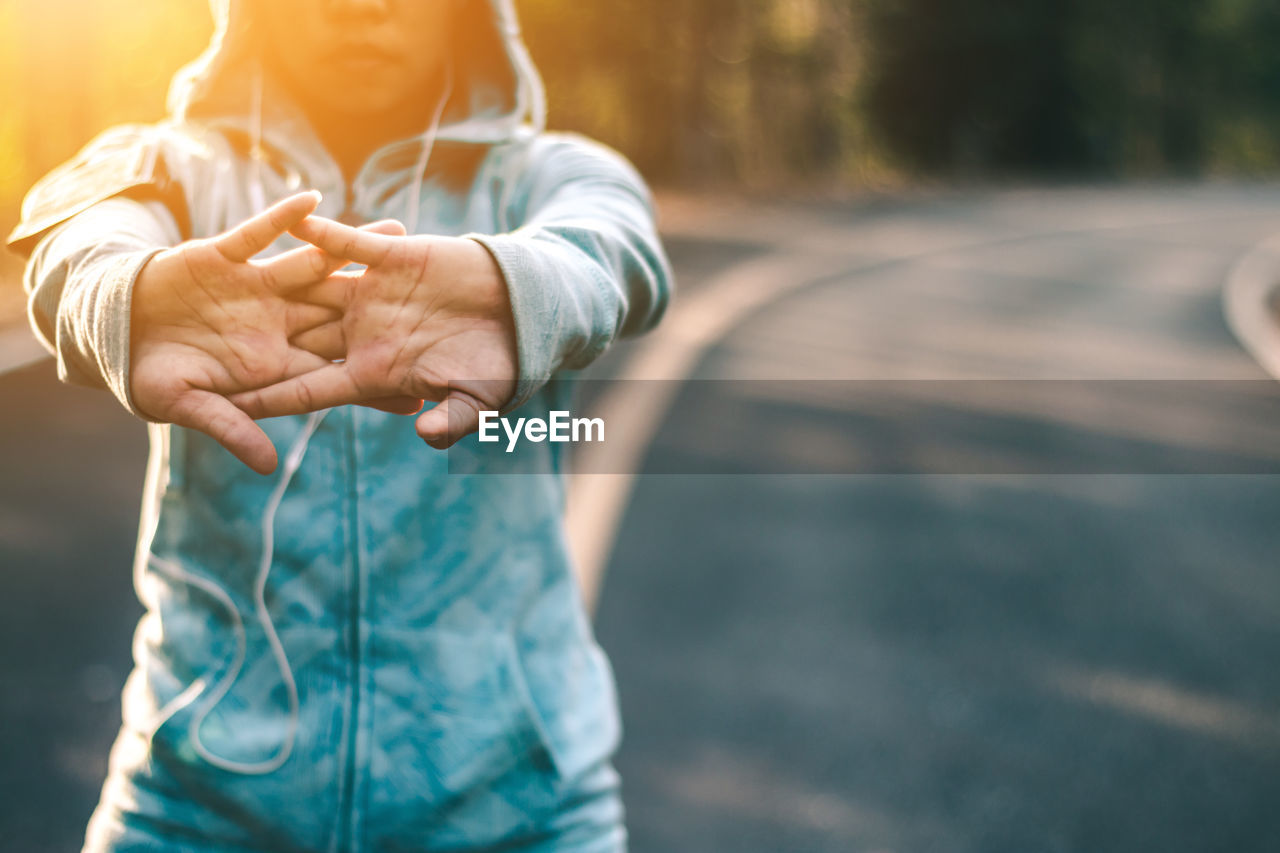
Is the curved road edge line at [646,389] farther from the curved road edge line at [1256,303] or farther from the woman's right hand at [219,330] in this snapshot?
the curved road edge line at [1256,303]

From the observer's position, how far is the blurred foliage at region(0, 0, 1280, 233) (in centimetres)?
2619

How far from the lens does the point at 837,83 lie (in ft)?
134

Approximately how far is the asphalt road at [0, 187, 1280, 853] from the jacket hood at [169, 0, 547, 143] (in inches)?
108

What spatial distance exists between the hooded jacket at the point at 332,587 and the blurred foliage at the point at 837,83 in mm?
18512

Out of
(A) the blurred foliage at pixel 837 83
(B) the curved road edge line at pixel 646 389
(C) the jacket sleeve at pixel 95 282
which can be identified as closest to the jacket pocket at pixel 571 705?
(B) the curved road edge line at pixel 646 389

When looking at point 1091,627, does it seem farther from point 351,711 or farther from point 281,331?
point 281,331

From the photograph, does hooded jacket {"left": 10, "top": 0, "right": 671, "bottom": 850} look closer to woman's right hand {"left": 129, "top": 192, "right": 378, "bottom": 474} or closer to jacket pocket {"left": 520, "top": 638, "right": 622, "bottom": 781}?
jacket pocket {"left": 520, "top": 638, "right": 622, "bottom": 781}

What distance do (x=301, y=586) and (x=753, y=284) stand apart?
50.1 ft

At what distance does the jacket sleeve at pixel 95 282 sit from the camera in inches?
52.1

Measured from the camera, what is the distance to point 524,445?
1.75 m

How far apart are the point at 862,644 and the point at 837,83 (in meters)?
37.8

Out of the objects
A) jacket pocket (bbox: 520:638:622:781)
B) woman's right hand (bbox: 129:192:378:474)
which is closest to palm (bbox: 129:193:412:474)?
woman's right hand (bbox: 129:192:378:474)

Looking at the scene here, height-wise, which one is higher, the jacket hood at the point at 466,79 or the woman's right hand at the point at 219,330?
the jacket hood at the point at 466,79

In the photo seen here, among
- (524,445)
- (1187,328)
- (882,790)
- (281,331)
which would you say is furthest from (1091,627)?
(1187,328)
